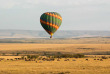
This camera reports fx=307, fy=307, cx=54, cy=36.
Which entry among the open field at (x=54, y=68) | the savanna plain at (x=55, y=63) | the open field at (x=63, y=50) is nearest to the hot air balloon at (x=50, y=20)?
the savanna plain at (x=55, y=63)

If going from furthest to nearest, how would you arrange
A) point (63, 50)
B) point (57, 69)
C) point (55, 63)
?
point (63, 50) < point (55, 63) < point (57, 69)

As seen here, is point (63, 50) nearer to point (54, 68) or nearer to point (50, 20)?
point (50, 20)

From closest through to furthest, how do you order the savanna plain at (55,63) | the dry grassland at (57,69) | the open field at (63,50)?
the dry grassland at (57,69), the savanna plain at (55,63), the open field at (63,50)

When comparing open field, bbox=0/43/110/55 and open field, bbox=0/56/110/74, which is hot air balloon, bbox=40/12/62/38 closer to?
open field, bbox=0/56/110/74

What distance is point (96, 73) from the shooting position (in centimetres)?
3131

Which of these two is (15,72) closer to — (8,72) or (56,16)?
(8,72)

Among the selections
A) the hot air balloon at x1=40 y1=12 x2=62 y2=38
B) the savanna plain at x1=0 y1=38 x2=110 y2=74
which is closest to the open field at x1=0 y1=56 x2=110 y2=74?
the savanna plain at x1=0 y1=38 x2=110 y2=74

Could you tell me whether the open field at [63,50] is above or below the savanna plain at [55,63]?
above

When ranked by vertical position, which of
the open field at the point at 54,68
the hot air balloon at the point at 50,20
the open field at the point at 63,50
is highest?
the hot air balloon at the point at 50,20

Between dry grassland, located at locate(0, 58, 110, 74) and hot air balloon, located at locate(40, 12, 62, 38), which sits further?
Answer: hot air balloon, located at locate(40, 12, 62, 38)

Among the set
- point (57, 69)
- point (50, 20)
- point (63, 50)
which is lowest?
point (57, 69)

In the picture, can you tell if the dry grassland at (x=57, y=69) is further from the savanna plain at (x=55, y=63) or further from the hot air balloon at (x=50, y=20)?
the hot air balloon at (x=50, y=20)

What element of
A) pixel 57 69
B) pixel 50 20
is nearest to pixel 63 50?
pixel 50 20

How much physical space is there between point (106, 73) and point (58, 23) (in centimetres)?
2217
